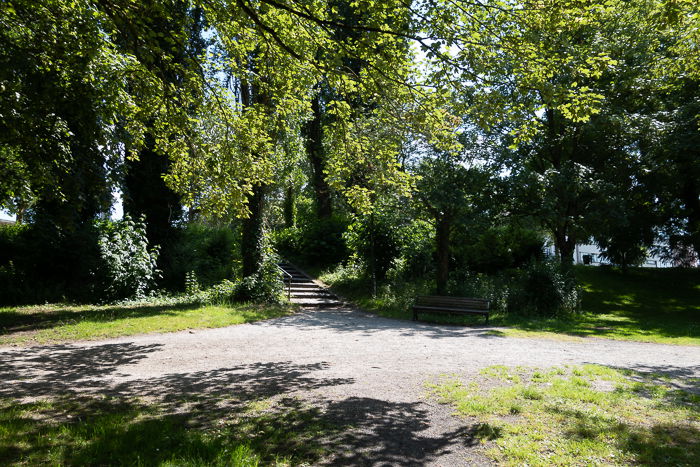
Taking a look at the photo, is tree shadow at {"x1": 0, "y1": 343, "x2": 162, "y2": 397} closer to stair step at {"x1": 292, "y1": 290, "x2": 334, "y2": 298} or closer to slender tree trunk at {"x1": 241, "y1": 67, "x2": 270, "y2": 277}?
slender tree trunk at {"x1": 241, "y1": 67, "x2": 270, "y2": 277}

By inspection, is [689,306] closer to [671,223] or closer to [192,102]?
[671,223]

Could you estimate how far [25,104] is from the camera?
7719mm

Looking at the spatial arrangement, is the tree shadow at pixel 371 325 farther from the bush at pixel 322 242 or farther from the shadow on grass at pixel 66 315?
the bush at pixel 322 242

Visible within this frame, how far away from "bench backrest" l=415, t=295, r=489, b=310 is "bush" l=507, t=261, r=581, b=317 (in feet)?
7.94

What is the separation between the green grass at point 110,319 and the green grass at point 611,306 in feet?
14.6

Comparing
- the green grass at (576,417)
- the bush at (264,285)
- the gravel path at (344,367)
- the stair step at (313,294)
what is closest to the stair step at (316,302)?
the stair step at (313,294)

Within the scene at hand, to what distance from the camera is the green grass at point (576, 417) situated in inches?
150

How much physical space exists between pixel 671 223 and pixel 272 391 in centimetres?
2496

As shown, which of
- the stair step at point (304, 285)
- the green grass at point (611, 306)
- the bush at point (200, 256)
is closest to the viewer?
the green grass at point (611, 306)

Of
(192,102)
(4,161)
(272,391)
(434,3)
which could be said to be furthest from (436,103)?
(4,161)

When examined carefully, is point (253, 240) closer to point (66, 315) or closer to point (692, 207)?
point (66, 315)

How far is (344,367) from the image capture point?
694cm

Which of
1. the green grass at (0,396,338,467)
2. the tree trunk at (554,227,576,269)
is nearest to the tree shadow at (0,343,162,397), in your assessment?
the green grass at (0,396,338,467)

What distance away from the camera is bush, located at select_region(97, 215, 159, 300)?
14.0 meters
